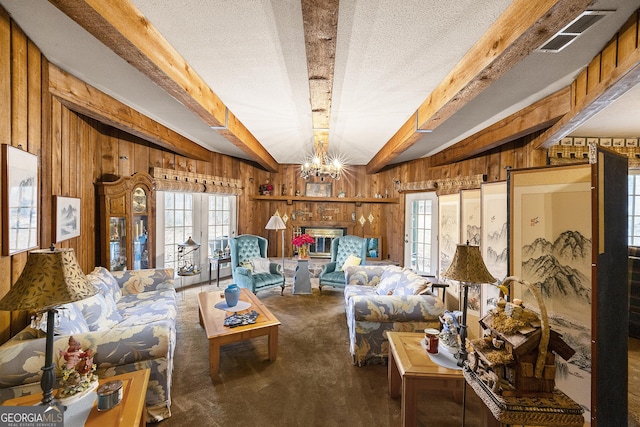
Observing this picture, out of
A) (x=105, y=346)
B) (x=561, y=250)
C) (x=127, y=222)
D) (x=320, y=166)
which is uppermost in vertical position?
(x=320, y=166)

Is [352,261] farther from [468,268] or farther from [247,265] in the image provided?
[468,268]

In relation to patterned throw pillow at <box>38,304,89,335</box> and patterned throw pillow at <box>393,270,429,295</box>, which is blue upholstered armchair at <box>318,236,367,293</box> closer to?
patterned throw pillow at <box>393,270,429,295</box>

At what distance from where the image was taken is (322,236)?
6.73 meters

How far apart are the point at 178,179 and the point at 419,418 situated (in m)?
4.72

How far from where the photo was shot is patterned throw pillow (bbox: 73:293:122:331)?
7.75 ft

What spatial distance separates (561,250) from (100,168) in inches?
199

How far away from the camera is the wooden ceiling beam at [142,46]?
1.42 meters

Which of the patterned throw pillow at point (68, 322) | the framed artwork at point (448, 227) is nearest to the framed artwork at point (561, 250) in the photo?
the framed artwork at point (448, 227)

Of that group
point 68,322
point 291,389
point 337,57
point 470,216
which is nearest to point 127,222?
point 68,322

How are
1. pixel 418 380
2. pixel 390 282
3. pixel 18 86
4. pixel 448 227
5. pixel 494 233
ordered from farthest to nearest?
pixel 448 227 < pixel 390 282 < pixel 494 233 < pixel 18 86 < pixel 418 380

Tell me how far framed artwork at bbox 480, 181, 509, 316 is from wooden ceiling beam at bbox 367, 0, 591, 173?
0.86 m

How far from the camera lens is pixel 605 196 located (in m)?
1.67

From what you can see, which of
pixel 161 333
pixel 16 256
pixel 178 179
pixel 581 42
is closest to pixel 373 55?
pixel 581 42

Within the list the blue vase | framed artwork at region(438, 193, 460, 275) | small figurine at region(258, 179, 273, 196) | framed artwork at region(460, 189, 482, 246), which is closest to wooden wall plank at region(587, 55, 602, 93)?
framed artwork at region(460, 189, 482, 246)
